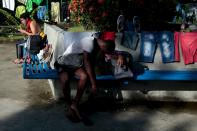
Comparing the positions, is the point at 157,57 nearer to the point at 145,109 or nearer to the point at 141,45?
the point at 141,45

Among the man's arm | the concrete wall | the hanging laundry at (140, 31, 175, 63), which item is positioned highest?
the hanging laundry at (140, 31, 175, 63)

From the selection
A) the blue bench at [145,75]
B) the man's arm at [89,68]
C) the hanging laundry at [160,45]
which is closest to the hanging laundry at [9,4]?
the blue bench at [145,75]

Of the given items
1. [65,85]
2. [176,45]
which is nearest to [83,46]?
[65,85]

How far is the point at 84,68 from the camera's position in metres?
6.23

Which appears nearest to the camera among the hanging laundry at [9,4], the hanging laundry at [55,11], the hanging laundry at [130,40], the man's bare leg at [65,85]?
the man's bare leg at [65,85]

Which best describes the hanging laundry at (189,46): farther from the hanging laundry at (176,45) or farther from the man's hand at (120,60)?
the man's hand at (120,60)

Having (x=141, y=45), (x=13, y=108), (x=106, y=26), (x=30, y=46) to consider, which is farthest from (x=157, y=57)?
(x=30, y=46)

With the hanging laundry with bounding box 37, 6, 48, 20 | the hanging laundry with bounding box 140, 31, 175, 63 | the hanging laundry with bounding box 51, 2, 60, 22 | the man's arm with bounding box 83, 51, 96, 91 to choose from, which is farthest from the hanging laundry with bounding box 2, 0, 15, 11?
the man's arm with bounding box 83, 51, 96, 91

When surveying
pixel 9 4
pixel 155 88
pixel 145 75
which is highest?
pixel 9 4

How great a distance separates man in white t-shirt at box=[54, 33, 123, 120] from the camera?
6.08 metres

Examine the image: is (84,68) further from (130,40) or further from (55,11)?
(55,11)

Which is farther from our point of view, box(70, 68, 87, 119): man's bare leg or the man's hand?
the man's hand

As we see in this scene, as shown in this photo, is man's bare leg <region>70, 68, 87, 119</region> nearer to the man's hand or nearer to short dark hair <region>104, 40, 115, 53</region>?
short dark hair <region>104, 40, 115, 53</region>

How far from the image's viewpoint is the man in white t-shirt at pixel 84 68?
239 inches
